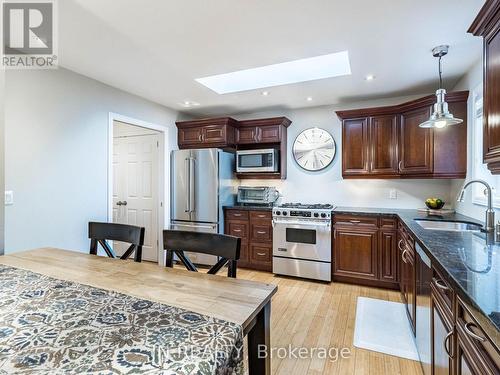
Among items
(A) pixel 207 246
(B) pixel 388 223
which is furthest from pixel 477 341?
(B) pixel 388 223

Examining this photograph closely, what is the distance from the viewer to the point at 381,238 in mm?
3193

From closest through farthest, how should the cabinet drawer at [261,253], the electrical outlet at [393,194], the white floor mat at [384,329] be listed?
1. the white floor mat at [384,329]
2. the electrical outlet at [393,194]
3. the cabinet drawer at [261,253]

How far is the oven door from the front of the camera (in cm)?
342

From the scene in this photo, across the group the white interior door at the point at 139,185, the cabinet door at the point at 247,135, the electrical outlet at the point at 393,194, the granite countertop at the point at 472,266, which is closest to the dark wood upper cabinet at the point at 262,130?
the cabinet door at the point at 247,135

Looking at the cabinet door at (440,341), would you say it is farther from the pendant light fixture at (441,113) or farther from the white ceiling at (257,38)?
the white ceiling at (257,38)

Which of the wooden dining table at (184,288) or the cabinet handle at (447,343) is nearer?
the wooden dining table at (184,288)

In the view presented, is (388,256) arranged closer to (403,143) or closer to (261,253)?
(403,143)

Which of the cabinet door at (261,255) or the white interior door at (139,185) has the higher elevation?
the white interior door at (139,185)

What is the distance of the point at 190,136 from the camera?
4.30 m

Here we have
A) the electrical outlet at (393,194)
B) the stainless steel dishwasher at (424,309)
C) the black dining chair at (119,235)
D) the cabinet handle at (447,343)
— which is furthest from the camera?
the electrical outlet at (393,194)

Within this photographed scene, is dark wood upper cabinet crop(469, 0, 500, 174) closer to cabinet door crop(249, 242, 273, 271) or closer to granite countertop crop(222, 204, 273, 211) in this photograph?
granite countertop crop(222, 204, 273, 211)

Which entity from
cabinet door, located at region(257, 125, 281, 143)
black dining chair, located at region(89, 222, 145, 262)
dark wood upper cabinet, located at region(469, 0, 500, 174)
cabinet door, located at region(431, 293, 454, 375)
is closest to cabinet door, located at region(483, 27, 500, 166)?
dark wood upper cabinet, located at region(469, 0, 500, 174)

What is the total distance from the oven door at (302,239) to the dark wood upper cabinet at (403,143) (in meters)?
0.88

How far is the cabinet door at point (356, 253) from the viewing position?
128 inches
